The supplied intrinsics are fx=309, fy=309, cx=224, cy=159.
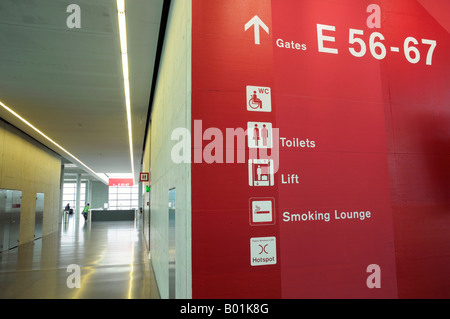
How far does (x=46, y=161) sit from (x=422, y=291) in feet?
47.4

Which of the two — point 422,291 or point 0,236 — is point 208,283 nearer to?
point 422,291

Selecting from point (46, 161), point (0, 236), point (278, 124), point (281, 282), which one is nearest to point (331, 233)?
point (281, 282)

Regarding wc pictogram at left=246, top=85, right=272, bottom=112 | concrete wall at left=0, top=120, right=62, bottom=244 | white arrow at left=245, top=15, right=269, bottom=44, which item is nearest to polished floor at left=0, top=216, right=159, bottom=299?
concrete wall at left=0, top=120, right=62, bottom=244

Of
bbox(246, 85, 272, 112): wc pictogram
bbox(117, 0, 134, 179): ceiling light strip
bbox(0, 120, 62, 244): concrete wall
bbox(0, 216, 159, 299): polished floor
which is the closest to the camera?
bbox(246, 85, 272, 112): wc pictogram

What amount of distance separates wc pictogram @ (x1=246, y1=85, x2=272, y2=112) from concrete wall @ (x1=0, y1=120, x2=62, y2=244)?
910 cm

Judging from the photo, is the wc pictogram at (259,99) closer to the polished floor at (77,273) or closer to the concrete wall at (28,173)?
the polished floor at (77,273)

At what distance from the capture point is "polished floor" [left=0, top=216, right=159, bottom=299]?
16.1ft

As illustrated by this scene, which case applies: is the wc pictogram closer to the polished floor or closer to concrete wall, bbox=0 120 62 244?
the polished floor

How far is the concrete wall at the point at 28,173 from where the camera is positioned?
30.2 ft

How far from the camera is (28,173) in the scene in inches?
439

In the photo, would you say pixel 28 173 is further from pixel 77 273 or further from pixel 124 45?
pixel 124 45

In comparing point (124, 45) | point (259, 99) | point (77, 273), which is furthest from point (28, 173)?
point (259, 99)

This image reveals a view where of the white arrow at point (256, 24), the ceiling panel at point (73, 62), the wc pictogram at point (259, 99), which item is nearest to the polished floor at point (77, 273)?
the wc pictogram at point (259, 99)

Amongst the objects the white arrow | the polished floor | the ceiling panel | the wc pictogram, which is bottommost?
the polished floor
